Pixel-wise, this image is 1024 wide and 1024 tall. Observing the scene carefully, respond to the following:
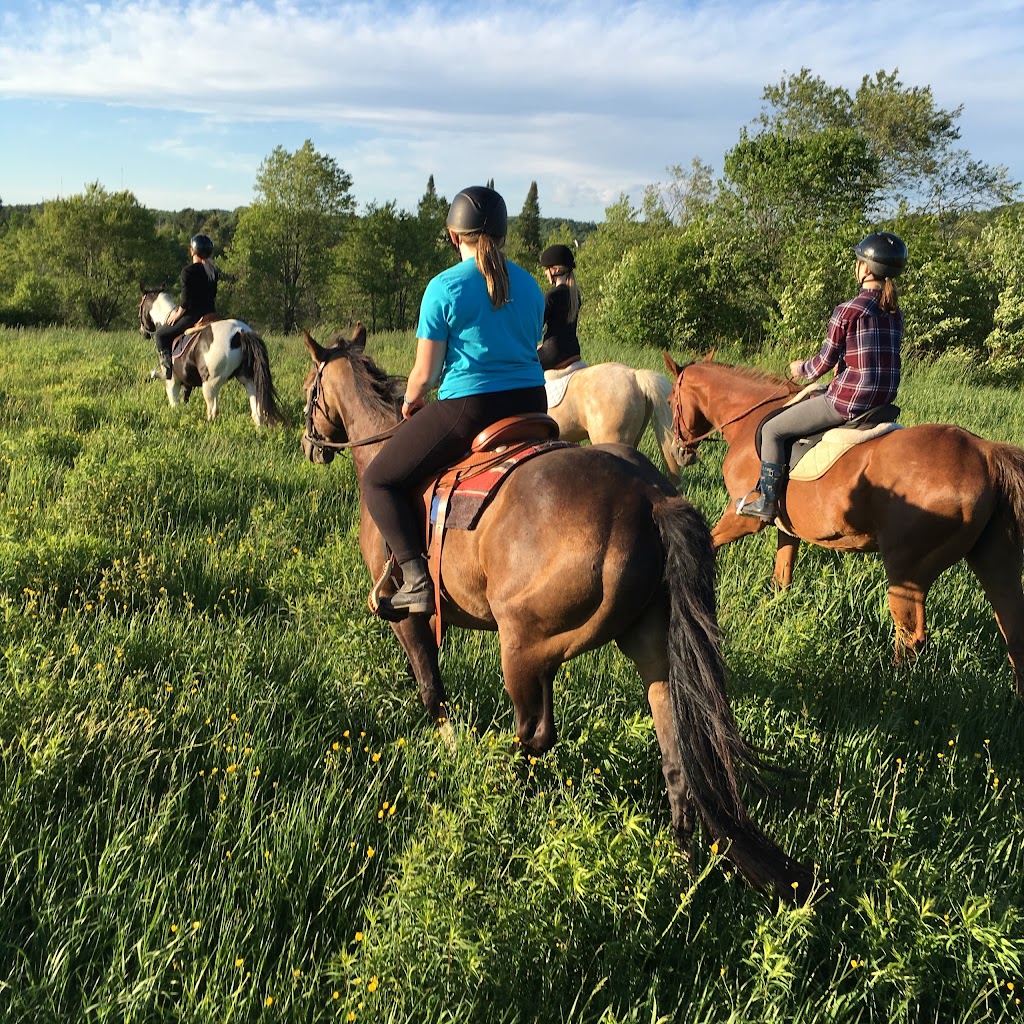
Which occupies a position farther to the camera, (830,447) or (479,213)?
(830,447)

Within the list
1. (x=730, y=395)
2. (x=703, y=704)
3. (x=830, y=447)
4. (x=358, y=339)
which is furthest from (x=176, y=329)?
(x=703, y=704)

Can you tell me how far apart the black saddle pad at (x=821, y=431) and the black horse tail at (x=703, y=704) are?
3282 millimetres

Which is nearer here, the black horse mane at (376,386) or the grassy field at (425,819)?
the grassy field at (425,819)

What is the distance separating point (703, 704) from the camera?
2.93 m

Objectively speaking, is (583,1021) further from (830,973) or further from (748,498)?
(748,498)

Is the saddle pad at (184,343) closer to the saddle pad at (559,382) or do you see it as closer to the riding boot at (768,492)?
the saddle pad at (559,382)

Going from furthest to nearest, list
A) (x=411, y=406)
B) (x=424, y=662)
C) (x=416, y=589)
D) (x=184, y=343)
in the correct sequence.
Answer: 1. (x=184, y=343)
2. (x=424, y=662)
3. (x=411, y=406)
4. (x=416, y=589)

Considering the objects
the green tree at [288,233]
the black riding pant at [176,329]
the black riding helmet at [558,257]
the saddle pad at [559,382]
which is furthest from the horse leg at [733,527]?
the green tree at [288,233]

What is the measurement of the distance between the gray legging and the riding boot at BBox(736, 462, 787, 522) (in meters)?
0.06

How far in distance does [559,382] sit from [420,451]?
5.92 metres

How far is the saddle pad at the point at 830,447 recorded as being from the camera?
5.48 meters

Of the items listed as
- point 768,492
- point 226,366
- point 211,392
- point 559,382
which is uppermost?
point 226,366

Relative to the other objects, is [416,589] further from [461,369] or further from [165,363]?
[165,363]

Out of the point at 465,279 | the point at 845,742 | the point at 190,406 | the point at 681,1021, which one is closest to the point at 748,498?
the point at 845,742
